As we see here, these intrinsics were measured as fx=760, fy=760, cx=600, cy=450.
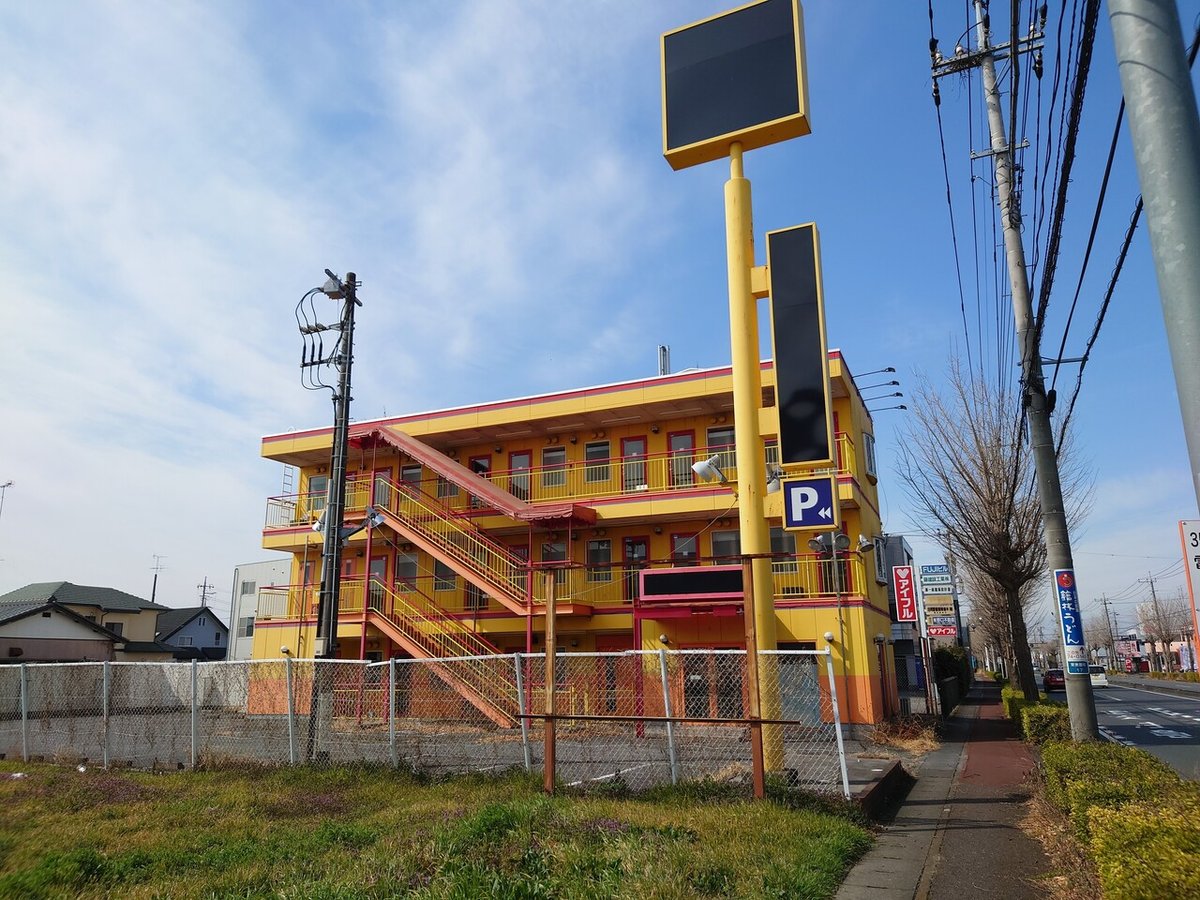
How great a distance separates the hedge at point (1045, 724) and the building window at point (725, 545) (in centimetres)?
828

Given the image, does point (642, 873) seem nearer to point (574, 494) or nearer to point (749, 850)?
point (749, 850)

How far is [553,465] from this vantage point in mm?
25266

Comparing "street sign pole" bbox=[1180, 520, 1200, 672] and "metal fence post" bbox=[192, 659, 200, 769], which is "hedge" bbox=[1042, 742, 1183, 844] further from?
"metal fence post" bbox=[192, 659, 200, 769]

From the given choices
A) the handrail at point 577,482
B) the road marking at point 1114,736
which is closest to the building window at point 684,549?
the handrail at point 577,482

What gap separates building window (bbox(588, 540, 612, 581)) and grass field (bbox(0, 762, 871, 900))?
13.3 meters

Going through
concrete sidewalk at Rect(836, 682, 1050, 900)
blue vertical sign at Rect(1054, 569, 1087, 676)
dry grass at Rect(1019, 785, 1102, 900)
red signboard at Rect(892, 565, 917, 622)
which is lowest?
concrete sidewalk at Rect(836, 682, 1050, 900)

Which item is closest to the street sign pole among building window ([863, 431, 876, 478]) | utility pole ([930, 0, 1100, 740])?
utility pole ([930, 0, 1100, 740])

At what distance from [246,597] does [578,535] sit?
34765 mm

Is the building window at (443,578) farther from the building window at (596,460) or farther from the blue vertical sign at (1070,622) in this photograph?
the blue vertical sign at (1070,622)

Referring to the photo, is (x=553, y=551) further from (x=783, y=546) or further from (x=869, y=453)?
(x=869, y=453)

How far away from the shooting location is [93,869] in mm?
6414

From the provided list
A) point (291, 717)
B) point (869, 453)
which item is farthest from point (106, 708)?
point (869, 453)

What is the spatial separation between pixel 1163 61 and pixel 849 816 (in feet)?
24.5

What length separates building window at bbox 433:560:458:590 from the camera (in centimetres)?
2486
